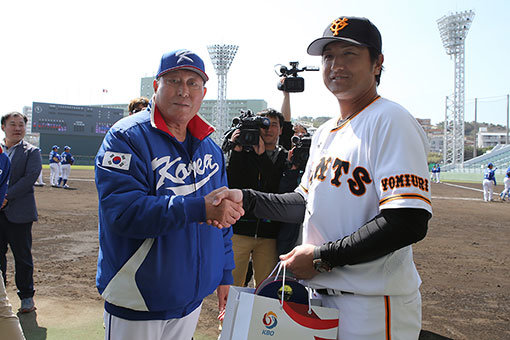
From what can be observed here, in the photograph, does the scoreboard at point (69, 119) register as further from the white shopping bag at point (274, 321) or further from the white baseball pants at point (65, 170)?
the white shopping bag at point (274, 321)

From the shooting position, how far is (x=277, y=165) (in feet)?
12.3

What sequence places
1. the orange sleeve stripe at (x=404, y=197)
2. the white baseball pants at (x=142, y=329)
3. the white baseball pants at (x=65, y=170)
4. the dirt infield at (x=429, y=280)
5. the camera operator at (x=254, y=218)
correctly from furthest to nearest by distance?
the white baseball pants at (x=65, y=170) → the dirt infield at (x=429, y=280) → the camera operator at (x=254, y=218) → the white baseball pants at (x=142, y=329) → the orange sleeve stripe at (x=404, y=197)

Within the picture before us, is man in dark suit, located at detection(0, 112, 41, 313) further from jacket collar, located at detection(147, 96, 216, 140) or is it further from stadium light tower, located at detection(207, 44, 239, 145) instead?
stadium light tower, located at detection(207, 44, 239, 145)

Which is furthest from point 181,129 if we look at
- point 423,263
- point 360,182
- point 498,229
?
point 498,229

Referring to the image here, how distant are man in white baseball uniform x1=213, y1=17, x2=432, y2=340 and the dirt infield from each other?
2.50 m

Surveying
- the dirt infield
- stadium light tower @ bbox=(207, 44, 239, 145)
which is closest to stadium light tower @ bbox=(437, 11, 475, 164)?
stadium light tower @ bbox=(207, 44, 239, 145)

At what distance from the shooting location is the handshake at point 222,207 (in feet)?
5.88

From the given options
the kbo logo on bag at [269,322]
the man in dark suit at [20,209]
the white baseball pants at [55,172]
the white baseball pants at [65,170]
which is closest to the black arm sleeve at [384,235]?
the kbo logo on bag at [269,322]

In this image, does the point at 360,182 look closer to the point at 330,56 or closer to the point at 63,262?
the point at 330,56

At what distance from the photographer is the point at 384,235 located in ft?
4.57

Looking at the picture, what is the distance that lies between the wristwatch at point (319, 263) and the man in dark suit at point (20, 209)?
12.0 feet

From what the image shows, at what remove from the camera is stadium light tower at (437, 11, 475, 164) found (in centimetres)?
5406

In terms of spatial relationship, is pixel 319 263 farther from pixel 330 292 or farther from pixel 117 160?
pixel 117 160

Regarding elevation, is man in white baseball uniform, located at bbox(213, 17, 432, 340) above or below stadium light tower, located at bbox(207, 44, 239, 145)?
below
